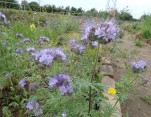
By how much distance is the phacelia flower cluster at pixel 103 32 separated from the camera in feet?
6.95

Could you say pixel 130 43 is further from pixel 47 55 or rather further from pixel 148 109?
pixel 47 55

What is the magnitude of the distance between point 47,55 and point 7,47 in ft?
4.44

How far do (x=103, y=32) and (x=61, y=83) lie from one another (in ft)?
1.38

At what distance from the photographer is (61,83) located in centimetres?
210

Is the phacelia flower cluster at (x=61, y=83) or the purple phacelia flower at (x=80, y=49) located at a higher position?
the purple phacelia flower at (x=80, y=49)

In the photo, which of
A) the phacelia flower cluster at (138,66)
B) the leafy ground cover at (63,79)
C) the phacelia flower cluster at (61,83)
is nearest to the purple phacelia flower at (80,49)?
the leafy ground cover at (63,79)

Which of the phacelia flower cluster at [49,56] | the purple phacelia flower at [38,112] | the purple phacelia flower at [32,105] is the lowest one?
the purple phacelia flower at [38,112]

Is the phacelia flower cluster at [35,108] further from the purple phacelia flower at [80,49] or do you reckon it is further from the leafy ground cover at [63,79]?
the purple phacelia flower at [80,49]

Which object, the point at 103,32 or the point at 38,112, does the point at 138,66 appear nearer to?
the point at 103,32

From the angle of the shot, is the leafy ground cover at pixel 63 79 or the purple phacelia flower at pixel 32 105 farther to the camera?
the purple phacelia flower at pixel 32 105

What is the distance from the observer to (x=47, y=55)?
2.13 metres

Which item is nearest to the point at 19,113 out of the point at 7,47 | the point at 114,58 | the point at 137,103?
the point at 7,47

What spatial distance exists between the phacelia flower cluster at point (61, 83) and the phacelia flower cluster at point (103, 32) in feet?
1.05

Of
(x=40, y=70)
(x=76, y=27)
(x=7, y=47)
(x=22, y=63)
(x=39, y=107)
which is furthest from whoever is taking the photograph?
(x=76, y=27)
